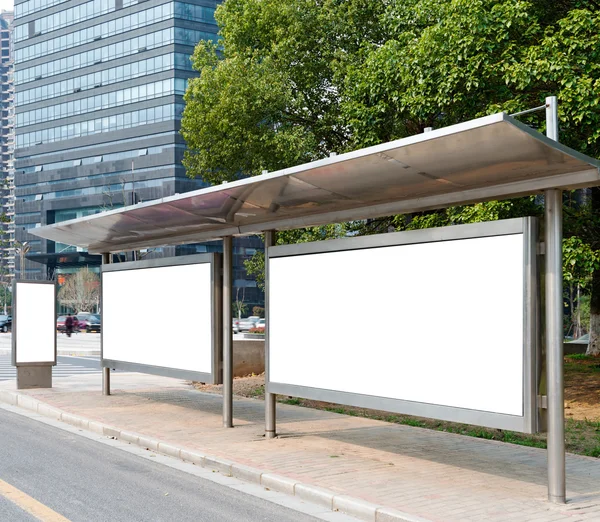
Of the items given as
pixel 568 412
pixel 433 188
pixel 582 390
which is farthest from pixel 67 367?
pixel 433 188

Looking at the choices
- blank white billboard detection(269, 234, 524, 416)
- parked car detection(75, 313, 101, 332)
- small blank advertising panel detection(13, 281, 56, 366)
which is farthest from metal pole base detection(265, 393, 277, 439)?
parked car detection(75, 313, 101, 332)

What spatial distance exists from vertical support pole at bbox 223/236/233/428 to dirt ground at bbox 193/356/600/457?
252 centimetres

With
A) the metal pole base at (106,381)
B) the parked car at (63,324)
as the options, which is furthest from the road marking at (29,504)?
the parked car at (63,324)

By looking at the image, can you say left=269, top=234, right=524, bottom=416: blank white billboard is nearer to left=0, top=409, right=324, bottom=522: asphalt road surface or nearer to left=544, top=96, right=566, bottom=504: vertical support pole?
left=544, top=96, right=566, bottom=504: vertical support pole

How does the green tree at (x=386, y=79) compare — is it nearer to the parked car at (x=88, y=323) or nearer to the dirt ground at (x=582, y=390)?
the dirt ground at (x=582, y=390)

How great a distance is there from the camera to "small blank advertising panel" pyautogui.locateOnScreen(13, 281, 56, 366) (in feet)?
53.7

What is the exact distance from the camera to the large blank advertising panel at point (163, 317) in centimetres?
1155

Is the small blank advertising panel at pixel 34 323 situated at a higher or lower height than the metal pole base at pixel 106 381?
higher

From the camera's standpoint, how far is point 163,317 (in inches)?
499

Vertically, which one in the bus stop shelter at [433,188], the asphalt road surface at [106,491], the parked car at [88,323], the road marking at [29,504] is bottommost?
the parked car at [88,323]

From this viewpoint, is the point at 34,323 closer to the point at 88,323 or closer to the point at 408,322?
the point at 408,322

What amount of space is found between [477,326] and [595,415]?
687 centimetres

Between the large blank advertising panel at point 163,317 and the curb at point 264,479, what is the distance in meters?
1.50

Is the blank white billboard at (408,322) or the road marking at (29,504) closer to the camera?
the road marking at (29,504)
